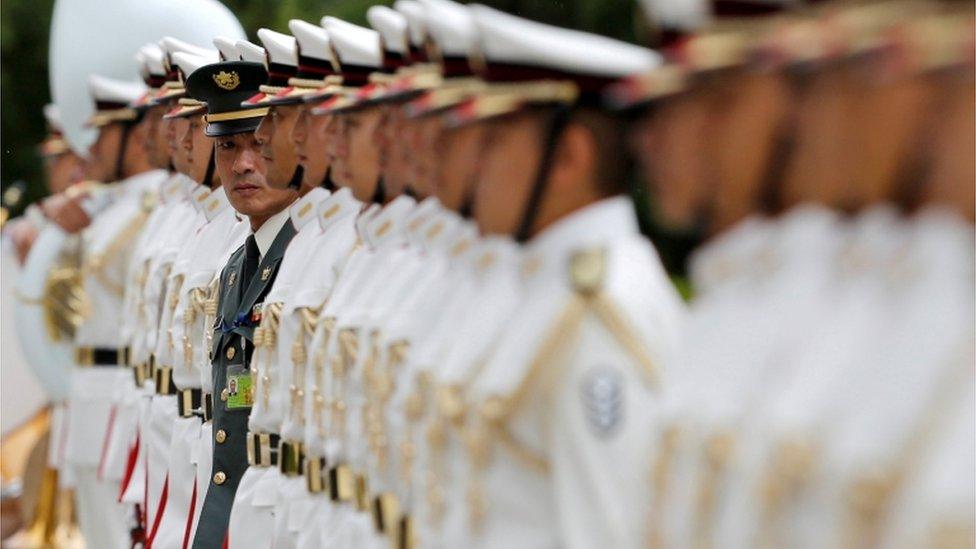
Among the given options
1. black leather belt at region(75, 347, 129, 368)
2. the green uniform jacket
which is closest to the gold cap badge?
the green uniform jacket

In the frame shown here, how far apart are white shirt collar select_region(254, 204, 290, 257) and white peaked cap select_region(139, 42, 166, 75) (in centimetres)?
207

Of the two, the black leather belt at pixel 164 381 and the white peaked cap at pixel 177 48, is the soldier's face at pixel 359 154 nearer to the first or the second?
the black leather belt at pixel 164 381

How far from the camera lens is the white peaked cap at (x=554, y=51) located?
4188mm

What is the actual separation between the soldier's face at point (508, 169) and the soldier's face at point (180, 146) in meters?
4.48

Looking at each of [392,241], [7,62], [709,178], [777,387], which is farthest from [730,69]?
[7,62]

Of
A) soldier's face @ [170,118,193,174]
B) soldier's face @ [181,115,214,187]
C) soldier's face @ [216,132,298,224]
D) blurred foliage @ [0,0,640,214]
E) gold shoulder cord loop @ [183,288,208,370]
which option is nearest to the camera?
soldier's face @ [216,132,298,224]

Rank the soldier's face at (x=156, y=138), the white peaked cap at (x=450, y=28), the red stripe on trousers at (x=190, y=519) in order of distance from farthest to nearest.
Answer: the soldier's face at (x=156, y=138)
the red stripe on trousers at (x=190, y=519)
the white peaked cap at (x=450, y=28)

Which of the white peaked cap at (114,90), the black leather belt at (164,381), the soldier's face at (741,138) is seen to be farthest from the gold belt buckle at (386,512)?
the white peaked cap at (114,90)

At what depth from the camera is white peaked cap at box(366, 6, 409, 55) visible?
218 inches

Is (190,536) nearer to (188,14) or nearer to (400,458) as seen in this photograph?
(400,458)

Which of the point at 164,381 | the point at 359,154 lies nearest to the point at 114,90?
the point at 164,381

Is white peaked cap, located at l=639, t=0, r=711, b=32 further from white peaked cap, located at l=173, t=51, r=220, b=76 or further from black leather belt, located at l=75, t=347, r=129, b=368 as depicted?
black leather belt, located at l=75, t=347, r=129, b=368

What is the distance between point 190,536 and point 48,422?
5982 millimetres

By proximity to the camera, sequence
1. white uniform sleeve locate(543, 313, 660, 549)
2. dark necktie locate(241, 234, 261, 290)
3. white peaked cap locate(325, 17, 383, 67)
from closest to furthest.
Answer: white uniform sleeve locate(543, 313, 660, 549), white peaked cap locate(325, 17, 383, 67), dark necktie locate(241, 234, 261, 290)
